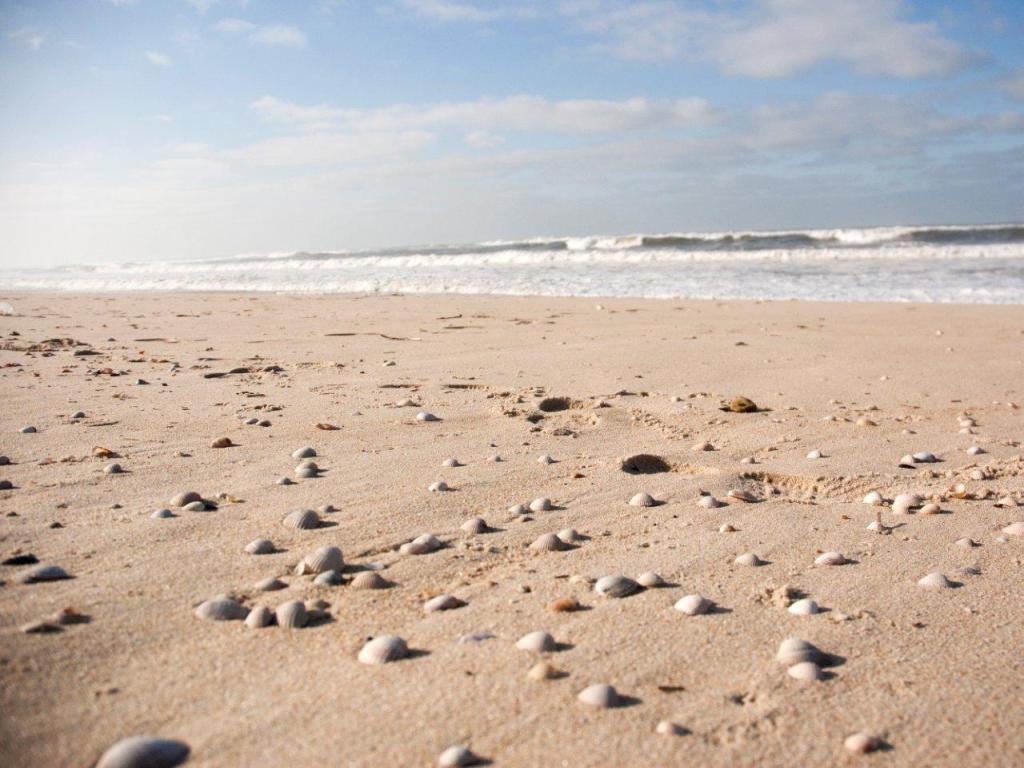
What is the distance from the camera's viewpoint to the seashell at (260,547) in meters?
2.21

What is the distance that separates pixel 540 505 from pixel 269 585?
960 mm

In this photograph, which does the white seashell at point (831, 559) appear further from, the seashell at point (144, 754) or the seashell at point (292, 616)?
the seashell at point (144, 754)

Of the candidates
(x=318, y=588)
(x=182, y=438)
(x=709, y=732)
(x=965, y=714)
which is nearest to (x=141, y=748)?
(x=318, y=588)

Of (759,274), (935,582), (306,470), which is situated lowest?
(935,582)

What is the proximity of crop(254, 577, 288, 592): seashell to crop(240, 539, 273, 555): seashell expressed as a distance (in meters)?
0.21

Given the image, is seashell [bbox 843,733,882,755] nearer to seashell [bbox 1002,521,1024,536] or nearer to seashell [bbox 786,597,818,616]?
seashell [bbox 786,597,818,616]

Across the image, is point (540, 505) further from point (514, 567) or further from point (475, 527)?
point (514, 567)

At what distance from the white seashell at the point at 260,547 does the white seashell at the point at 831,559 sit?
57.3 inches

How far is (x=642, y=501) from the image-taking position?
274 cm

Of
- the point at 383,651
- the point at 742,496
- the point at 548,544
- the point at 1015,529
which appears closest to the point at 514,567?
the point at 548,544

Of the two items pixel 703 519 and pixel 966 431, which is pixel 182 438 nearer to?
pixel 703 519

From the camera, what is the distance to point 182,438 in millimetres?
3551

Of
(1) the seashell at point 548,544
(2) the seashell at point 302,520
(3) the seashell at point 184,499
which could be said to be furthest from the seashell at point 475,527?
(3) the seashell at point 184,499

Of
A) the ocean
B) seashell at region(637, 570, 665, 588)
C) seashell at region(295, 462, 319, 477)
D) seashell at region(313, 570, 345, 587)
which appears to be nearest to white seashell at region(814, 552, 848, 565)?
seashell at region(637, 570, 665, 588)
